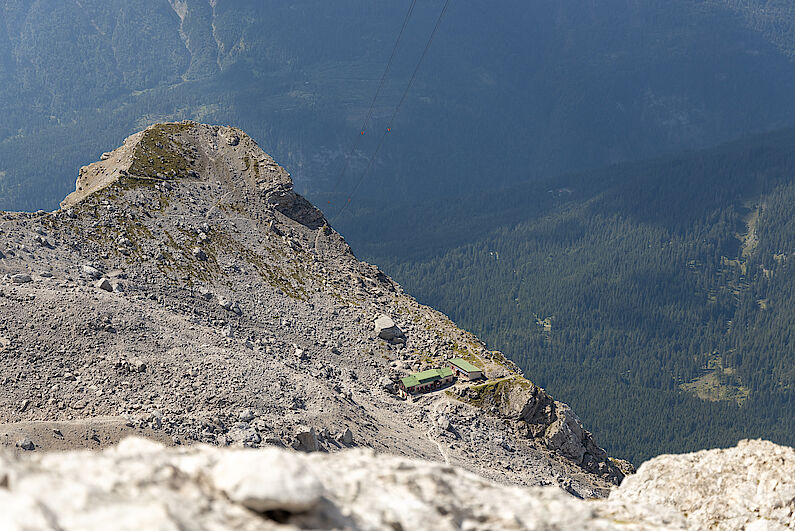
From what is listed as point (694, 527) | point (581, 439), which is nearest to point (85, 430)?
point (694, 527)

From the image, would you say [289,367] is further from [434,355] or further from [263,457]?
[263,457]

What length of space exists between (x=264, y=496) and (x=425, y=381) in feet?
239

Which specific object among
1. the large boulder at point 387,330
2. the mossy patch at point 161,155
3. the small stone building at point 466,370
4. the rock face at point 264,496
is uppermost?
the mossy patch at point 161,155

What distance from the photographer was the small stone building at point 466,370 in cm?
9444

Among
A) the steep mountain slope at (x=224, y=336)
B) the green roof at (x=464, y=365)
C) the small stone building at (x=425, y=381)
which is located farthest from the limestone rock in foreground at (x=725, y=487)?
the green roof at (x=464, y=365)

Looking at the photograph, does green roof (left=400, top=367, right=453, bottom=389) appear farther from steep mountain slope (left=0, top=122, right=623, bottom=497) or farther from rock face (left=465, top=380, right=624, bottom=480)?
rock face (left=465, top=380, right=624, bottom=480)

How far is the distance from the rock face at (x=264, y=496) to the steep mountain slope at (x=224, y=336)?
109 ft

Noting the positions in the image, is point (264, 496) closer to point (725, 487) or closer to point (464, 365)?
point (725, 487)

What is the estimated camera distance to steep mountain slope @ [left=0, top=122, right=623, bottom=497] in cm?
5934

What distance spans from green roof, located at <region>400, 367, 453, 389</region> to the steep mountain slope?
1.96 meters

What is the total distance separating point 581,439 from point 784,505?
6000 cm

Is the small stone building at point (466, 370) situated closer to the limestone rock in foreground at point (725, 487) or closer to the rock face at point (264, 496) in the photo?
the limestone rock in foreground at point (725, 487)

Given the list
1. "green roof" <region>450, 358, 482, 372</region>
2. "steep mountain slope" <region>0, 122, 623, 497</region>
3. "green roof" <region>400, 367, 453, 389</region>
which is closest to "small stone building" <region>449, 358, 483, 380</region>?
"green roof" <region>450, 358, 482, 372</region>

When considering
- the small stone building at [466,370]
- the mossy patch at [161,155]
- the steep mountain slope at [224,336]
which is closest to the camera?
the steep mountain slope at [224,336]
